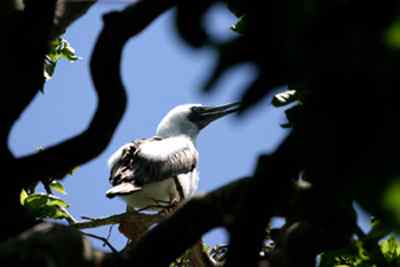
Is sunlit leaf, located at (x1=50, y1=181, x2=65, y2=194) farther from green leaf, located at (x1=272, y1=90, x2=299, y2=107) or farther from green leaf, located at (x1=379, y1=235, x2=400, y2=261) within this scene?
green leaf, located at (x1=379, y1=235, x2=400, y2=261)

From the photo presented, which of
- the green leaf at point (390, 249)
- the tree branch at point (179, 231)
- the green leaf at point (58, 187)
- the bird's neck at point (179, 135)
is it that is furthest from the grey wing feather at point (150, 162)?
the tree branch at point (179, 231)

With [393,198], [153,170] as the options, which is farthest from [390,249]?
[153,170]

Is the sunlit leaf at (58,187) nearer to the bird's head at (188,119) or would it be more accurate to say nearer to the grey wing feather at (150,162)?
the grey wing feather at (150,162)

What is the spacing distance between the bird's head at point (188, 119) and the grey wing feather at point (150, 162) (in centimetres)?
131

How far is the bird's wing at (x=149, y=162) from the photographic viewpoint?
8.13 m

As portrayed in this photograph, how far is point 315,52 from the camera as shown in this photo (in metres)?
1.02

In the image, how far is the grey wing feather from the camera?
816 centimetres

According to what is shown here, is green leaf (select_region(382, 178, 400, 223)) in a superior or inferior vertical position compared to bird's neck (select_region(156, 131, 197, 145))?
superior

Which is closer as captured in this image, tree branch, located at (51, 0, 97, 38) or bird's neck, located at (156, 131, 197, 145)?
tree branch, located at (51, 0, 97, 38)

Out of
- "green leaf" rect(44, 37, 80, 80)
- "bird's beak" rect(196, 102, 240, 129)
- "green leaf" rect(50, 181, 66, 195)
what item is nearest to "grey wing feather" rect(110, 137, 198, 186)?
"bird's beak" rect(196, 102, 240, 129)

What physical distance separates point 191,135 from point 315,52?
381 inches

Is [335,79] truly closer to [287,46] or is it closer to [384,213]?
[287,46]

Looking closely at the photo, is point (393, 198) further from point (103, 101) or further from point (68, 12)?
point (68, 12)

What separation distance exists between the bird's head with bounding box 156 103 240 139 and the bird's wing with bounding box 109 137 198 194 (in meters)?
1.28
